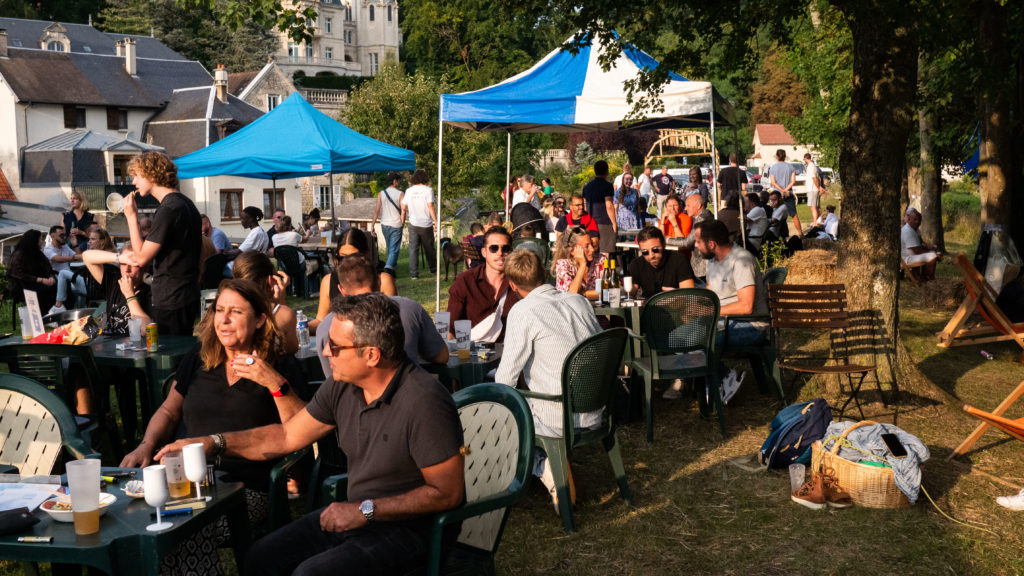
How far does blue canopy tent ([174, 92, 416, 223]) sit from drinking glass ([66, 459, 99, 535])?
29.6ft

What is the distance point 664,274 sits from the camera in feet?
23.2

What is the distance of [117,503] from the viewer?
104 inches

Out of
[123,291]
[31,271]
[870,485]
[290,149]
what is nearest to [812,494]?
[870,485]

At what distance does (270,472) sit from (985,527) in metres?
3.55

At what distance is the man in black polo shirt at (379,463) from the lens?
8.89 ft

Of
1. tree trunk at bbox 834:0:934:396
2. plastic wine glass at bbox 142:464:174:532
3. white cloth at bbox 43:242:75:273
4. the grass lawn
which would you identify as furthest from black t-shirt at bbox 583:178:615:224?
plastic wine glass at bbox 142:464:174:532

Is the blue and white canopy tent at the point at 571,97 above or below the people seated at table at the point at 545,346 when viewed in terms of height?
above

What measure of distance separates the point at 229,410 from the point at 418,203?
34.8ft

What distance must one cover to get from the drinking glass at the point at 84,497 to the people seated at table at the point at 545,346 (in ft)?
7.49

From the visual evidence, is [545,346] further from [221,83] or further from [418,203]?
[221,83]

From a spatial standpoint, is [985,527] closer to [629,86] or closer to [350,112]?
[629,86]

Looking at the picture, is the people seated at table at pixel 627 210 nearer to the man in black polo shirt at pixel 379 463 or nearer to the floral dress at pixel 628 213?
the floral dress at pixel 628 213

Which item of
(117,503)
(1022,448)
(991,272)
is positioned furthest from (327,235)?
(117,503)

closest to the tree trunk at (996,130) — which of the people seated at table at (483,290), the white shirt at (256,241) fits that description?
the people seated at table at (483,290)
